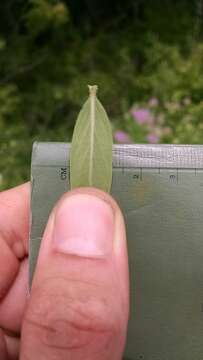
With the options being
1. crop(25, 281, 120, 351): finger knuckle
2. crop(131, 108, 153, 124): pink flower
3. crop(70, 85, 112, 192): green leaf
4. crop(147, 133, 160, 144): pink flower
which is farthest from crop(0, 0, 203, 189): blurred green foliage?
crop(25, 281, 120, 351): finger knuckle

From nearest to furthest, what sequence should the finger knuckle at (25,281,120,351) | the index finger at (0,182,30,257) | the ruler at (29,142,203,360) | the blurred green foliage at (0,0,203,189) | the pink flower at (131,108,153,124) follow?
the finger knuckle at (25,281,120,351) → the ruler at (29,142,203,360) → the index finger at (0,182,30,257) → the pink flower at (131,108,153,124) → the blurred green foliage at (0,0,203,189)

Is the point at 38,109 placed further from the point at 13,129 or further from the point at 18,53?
the point at 13,129

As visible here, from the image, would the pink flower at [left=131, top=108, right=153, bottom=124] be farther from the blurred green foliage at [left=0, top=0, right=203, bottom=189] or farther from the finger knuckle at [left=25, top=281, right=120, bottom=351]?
the finger knuckle at [left=25, top=281, right=120, bottom=351]

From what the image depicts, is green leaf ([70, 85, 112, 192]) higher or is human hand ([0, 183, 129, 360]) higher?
green leaf ([70, 85, 112, 192])

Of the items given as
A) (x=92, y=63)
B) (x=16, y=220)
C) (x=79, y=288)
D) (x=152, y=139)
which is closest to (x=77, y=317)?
(x=79, y=288)

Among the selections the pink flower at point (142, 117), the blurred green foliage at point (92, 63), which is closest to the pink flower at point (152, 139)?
the pink flower at point (142, 117)

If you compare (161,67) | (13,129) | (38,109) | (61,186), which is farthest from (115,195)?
(38,109)

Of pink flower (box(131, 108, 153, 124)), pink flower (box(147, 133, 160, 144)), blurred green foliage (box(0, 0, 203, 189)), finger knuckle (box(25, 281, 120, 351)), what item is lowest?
finger knuckle (box(25, 281, 120, 351))

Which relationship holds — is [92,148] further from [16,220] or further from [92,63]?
[92,63]

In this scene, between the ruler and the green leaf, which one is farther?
the ruler
